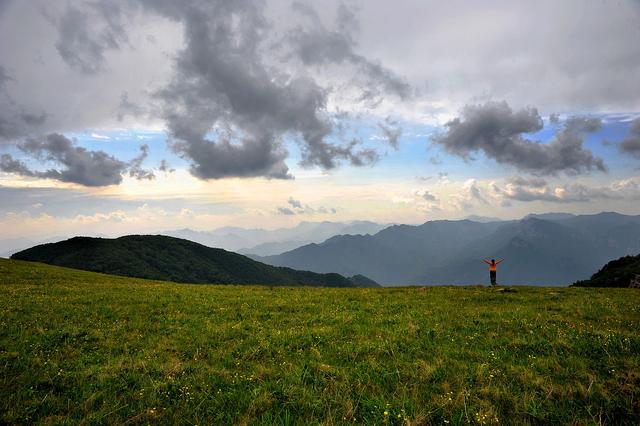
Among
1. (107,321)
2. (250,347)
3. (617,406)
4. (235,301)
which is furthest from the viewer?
(235,301)

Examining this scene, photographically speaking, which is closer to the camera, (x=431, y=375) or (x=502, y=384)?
(x=502, y=384)

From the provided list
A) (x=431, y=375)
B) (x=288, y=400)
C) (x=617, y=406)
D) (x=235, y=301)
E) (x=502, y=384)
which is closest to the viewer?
(x=617, y=406)

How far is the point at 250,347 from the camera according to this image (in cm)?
1343

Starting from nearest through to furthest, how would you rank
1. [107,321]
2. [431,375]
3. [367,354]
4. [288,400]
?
[288,400]
[431,375]
[367,354]
[107,321]

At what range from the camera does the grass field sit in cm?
809

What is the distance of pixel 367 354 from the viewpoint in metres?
12.4

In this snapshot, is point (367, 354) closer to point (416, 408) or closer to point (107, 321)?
point (416, 408)

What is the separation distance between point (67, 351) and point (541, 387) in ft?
52.7

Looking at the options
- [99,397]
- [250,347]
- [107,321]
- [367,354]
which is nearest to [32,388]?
[99,397]

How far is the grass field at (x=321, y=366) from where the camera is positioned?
319 inches

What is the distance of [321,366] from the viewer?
36.1 ft

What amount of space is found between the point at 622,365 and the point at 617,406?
3435mm

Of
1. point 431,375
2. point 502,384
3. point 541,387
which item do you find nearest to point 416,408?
point 431,375

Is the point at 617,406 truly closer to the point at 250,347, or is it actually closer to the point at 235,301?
the point at 250,347
